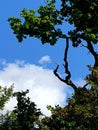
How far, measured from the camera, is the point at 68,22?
38844 mm

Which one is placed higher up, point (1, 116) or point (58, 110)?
point (1, 116)

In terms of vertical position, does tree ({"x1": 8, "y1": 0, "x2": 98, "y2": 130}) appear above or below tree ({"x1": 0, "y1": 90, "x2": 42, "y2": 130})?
above

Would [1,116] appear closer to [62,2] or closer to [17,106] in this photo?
[17,106]

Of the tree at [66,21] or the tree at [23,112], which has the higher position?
the tree at [66,21]

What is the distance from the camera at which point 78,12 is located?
125 feet

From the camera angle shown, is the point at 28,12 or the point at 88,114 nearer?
the point at 88,114

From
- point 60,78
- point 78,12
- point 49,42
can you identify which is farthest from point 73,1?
point 60,78

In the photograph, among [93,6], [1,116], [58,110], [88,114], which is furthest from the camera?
[1,116]

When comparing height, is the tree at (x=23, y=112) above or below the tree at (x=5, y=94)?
below

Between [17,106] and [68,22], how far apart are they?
836 cm

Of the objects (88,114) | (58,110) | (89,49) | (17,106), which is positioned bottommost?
(88,114)

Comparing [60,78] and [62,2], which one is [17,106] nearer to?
[60,78]

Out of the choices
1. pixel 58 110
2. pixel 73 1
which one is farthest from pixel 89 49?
pixel 58 110

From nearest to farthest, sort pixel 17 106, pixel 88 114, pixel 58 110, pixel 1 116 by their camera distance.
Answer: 1. pixel 88 114
2. pixel 58 110
3. pixel 17 106
4. pixel 1 116
